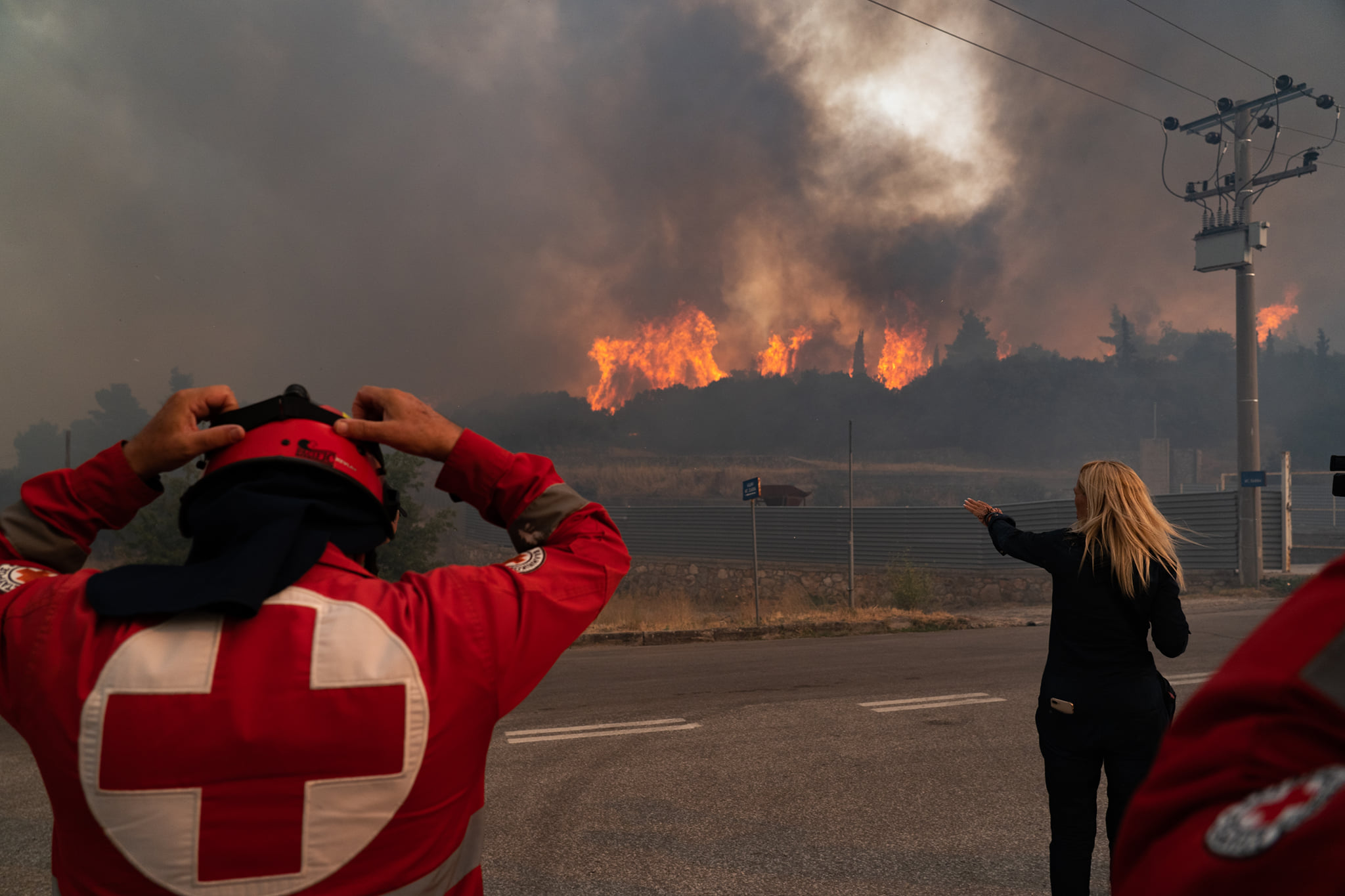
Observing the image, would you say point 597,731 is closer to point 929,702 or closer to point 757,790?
point 757,790

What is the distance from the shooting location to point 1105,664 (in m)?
3.43

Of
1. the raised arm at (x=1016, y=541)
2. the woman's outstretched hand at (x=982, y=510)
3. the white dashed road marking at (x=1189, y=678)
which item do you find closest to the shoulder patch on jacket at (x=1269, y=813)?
the raised arm at (x=1016, y=541)

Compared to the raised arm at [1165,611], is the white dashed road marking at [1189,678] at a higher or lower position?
lower

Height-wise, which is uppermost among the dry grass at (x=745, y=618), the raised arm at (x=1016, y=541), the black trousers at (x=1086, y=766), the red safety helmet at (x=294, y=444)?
the red safety helmet at (x=294, y=444)

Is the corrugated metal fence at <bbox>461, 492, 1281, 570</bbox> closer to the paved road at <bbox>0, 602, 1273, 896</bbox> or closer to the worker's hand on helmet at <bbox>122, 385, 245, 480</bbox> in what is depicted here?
the paved road at <bbox>0, 602, 1273, 896</bbox>

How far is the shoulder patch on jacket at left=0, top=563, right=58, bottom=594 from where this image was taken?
138 cm

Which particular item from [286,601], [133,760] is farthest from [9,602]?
[286,601]

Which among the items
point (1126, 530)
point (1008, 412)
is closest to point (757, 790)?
point (1126, 530)

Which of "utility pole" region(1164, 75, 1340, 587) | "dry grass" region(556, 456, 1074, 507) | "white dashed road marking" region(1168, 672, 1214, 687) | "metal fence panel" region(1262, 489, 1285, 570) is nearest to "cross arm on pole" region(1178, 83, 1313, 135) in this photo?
"utility pole" region(1164, 75, 1340, 587)

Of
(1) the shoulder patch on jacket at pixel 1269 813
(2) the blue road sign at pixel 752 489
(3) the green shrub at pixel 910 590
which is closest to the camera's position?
(1) the shoulder patch on jacket at pixel 1269 813

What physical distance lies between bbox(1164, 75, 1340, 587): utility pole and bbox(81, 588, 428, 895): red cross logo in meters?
25.6

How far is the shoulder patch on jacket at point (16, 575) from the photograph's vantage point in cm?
138

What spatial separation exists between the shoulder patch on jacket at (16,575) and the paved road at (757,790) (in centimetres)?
343

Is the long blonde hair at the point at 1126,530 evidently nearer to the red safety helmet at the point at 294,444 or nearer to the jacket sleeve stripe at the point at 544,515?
the jacket sleeve stripe at the point at 544,515
